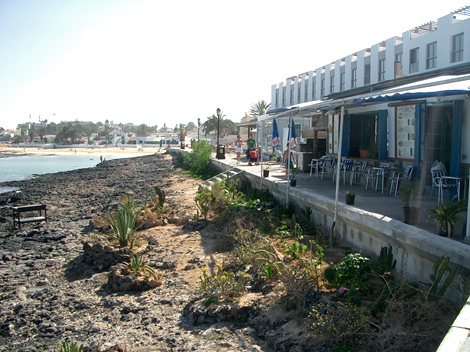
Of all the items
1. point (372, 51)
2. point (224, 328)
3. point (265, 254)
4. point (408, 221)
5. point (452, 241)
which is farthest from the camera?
point (372, 51)

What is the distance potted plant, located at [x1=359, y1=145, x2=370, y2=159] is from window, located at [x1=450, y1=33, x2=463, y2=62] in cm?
1782

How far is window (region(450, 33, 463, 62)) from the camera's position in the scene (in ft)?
86.0

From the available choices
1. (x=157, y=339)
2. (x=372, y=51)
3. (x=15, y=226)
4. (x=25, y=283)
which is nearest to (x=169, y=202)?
(x=15, y=226)

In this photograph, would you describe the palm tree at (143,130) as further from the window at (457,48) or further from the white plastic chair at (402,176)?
the white plastic chair at (402,176)

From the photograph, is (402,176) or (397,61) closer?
(402,176)

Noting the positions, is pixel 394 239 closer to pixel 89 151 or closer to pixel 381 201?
pixel 381 201

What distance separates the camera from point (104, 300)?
24.6 ft

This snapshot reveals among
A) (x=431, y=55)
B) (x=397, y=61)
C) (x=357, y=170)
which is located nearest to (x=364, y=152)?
(x=357, y=170)

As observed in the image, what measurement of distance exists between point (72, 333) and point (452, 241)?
222 inches

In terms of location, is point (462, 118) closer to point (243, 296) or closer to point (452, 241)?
point (452, 241)

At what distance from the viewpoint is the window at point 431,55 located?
28639 mm

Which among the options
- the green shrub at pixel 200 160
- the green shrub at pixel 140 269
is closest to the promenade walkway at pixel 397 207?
the green shrub at pixel 140 269

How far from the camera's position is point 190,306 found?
6.47 meters

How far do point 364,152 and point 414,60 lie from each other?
22.0 metres
